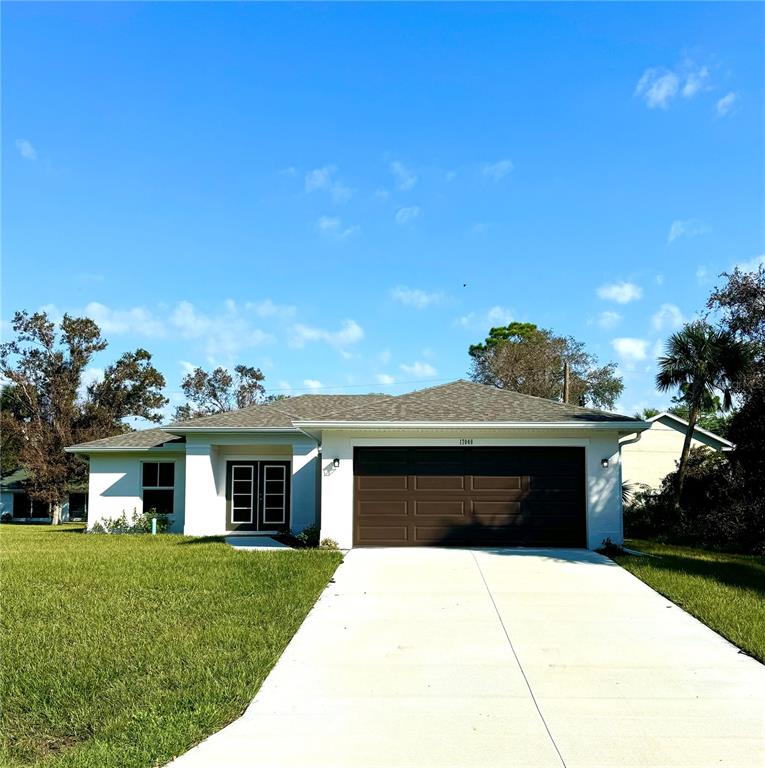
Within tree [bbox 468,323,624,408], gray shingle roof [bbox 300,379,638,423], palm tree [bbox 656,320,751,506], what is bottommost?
gray shingle roof [bbox 300,379,638,423]

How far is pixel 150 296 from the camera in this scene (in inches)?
857

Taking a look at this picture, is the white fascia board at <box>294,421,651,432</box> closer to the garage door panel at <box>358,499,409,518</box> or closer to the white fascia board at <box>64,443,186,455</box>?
the garage door panel at <box>358,499,409,518</box>

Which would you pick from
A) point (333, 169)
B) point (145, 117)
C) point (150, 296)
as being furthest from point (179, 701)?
point (150, 296)

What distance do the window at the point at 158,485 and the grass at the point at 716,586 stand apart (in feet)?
44.3

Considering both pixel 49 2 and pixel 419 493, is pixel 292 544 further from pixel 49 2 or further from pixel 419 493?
pixel 49 2

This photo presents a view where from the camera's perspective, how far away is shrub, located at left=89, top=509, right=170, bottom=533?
798 inches

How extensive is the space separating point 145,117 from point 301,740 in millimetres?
13271

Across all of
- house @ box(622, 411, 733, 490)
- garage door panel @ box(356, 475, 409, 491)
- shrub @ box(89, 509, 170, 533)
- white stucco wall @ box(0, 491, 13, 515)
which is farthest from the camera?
white stucco wall @ box(0, 491, 13, 515)

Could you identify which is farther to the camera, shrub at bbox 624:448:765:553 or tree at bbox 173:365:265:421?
tree at bbox 173:365:265:421

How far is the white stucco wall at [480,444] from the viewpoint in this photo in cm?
1459

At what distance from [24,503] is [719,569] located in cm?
3854

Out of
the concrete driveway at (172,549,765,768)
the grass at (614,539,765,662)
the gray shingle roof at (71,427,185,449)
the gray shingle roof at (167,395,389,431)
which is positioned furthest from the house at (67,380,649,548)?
the gray shingle roof at (71,427,185,449)

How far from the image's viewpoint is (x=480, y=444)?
1481 cm

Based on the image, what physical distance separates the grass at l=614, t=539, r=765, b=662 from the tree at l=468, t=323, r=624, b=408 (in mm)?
25993
